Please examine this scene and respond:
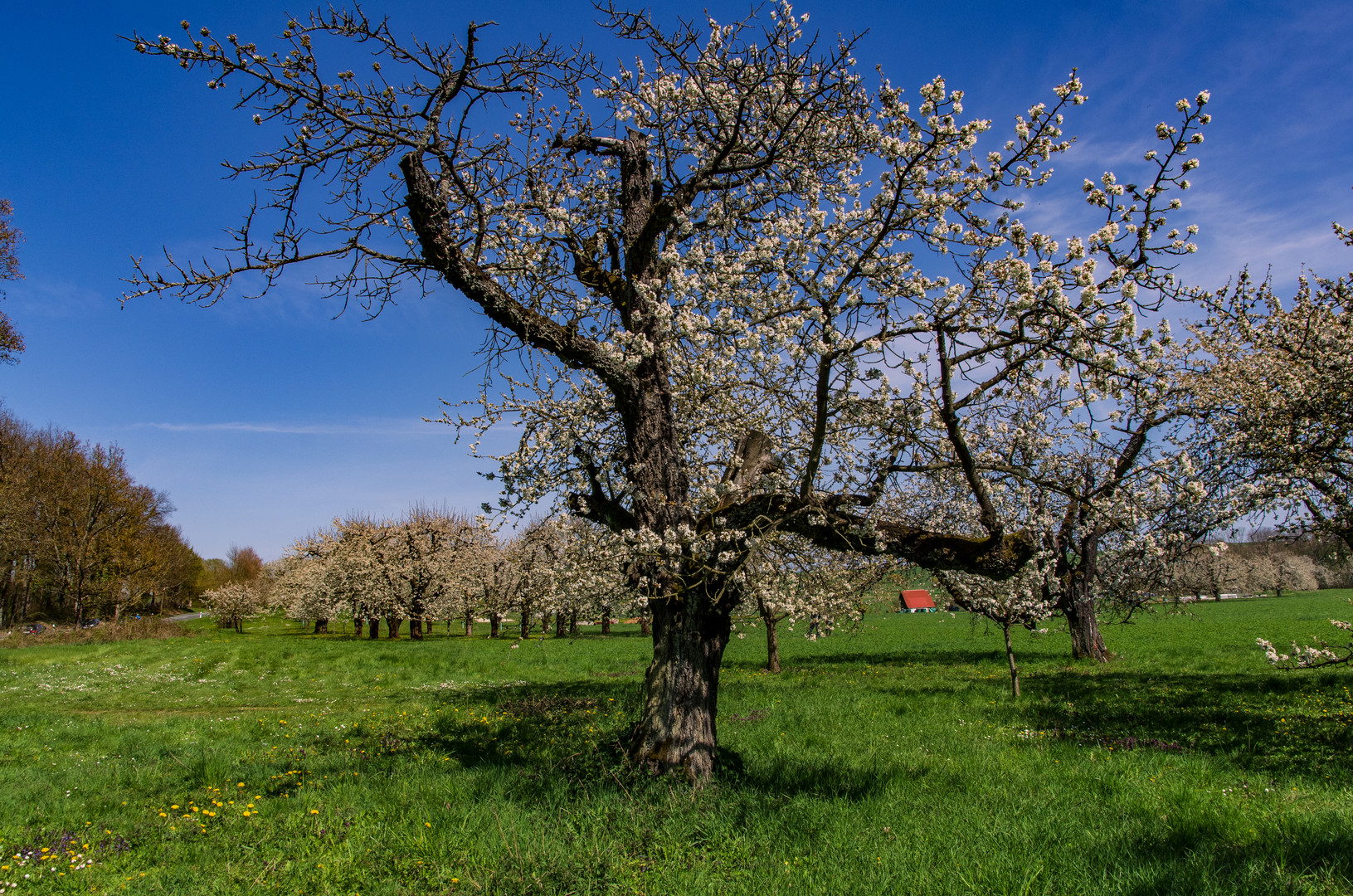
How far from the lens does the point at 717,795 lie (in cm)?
649

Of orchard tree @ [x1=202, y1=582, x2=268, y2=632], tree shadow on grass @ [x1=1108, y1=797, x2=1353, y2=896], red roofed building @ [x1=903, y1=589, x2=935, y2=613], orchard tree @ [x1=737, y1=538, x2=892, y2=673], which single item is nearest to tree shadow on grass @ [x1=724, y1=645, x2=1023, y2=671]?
orchard tree @ [x1=737, y1=538, x2=892, y2=673]

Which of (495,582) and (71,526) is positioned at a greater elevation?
(71,526)

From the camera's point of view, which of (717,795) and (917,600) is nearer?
(717,795)

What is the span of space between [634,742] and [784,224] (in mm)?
5907

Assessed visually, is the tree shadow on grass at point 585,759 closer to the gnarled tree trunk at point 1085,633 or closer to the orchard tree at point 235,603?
the gnarled tree trunk at point 1085,633

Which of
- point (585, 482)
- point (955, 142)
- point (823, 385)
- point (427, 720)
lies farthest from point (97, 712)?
point (955, 142)

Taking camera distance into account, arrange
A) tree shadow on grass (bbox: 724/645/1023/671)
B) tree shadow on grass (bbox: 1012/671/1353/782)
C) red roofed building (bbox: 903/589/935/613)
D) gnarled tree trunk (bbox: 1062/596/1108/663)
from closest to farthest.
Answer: tree shadow on grass (bbox: 1012/671/1353/782)
gnarled tree trunk (bbox: 1062/596/1108/663)
tree shadow on grass (bbox: 724/645/1023/671)
red roofed building (bbox: 903/589/935/613)

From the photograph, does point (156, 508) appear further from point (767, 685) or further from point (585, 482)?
point (585, 482)

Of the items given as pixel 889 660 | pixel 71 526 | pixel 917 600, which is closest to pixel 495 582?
pixel 71 526

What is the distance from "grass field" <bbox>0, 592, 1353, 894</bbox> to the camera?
4984 mm

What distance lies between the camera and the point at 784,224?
21.5ft

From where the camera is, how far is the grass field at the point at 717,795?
4984mm

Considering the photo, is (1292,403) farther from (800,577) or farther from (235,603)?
(235,603)

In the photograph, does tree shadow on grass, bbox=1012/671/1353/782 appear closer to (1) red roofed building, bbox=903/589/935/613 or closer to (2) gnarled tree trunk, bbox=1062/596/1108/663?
(2) gnarled tree trunk, bbox=1062/596/1108/663
